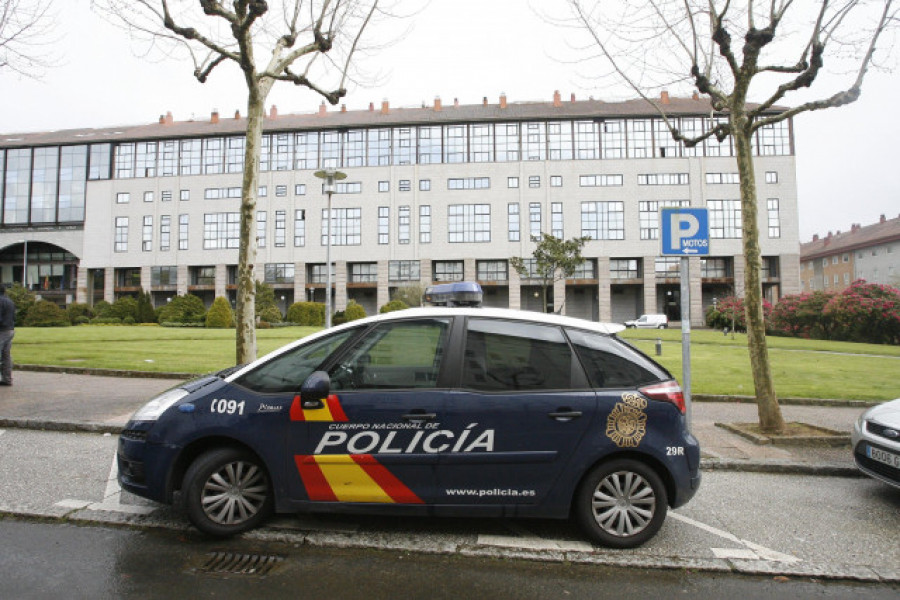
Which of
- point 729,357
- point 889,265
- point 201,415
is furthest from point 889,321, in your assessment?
point 889,265

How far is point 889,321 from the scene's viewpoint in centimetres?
2856

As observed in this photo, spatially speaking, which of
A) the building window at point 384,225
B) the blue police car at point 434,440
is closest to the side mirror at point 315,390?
the blue police car at point 434,440

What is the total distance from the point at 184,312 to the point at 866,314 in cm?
4313

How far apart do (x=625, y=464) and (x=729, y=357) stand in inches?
655

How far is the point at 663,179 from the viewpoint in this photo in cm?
5534

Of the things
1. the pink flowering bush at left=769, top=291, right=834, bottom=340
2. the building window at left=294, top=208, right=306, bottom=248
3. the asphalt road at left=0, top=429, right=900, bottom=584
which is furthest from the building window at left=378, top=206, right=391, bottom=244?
the asphalt road at left=0, top=429, right=900, bottom=584

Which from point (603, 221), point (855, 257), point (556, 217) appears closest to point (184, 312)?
point (556, 217)

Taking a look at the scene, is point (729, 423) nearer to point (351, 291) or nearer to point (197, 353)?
point (197, 353)

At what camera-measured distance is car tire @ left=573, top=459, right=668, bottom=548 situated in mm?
3641

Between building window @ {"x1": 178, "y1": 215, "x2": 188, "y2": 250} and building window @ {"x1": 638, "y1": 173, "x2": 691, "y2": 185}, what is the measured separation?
164ft

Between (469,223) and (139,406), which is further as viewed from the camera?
(469,223)

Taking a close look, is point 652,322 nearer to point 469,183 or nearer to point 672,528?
point 469,183

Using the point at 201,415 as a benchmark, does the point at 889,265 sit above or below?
above

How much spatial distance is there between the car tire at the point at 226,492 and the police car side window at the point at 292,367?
0.48 meters
